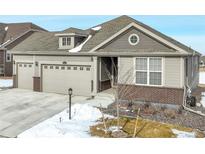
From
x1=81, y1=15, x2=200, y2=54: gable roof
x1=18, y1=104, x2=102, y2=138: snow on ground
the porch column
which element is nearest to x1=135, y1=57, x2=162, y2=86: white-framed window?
x1=81, y1=15, x2=200, y2=54: gable roof

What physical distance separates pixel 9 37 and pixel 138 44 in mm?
22696

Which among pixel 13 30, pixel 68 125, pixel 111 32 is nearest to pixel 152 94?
pixel 68 125

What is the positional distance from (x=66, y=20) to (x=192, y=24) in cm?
1006

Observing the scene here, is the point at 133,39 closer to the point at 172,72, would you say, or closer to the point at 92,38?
the point at 172,72

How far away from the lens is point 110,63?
17.7 meters

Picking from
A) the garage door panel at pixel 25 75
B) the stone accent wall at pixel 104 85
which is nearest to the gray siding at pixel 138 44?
the stone accent wall at pixel 104 85

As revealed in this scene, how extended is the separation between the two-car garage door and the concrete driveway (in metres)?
0.72

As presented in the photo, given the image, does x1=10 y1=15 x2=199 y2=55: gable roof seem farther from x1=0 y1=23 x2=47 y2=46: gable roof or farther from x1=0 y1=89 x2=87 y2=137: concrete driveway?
x1=0 y1=23 x2=47 y2=46: gable roof

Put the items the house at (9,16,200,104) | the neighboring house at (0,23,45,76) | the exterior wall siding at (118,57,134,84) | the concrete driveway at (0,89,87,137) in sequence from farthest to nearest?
the neighboring house at (0,23,45,76) → the exterior wall siding at (118,57,134,84) → the house at (9,16,200,104) → the concrete driveway at (0,89,87,137)

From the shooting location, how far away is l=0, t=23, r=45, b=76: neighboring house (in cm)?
3019

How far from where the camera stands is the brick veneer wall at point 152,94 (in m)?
13.5

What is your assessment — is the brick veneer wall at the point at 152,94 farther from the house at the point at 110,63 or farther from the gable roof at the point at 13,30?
the gable roof at the point at 13,30

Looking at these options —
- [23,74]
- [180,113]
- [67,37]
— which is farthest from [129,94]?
[23,74]

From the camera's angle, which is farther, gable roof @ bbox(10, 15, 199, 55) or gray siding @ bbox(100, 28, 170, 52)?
gable roof @ bbox(10, 15, 199, 55)
